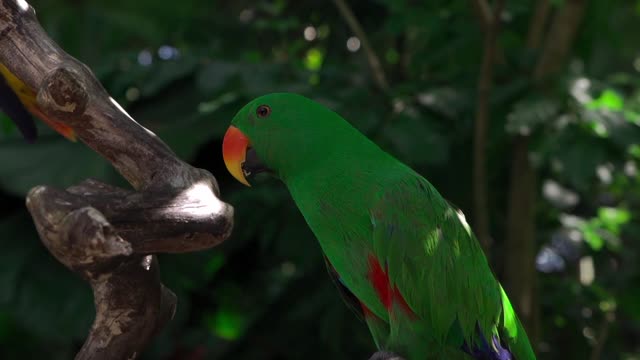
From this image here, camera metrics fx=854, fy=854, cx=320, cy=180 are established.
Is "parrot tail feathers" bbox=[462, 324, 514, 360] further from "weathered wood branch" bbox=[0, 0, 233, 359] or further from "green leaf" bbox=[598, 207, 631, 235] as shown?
"green leaf" bbox=[598, 207, 631, 235]

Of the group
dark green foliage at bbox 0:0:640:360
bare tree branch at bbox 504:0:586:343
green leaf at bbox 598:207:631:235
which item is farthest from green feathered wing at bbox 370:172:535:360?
green leaf at bbox 598:207:631:235

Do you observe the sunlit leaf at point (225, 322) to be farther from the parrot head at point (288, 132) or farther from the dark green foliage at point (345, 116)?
the parrot head at point (288, 132)

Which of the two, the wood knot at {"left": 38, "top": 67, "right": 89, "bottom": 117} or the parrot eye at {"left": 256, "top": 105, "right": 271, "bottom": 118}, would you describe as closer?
the wood knot at {"left": 38, "top": 67, "right": 89, "bottom": 117}

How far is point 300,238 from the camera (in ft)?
6.86

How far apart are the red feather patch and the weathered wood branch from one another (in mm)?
238

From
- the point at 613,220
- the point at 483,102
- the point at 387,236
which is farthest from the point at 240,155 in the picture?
the point at 613,220

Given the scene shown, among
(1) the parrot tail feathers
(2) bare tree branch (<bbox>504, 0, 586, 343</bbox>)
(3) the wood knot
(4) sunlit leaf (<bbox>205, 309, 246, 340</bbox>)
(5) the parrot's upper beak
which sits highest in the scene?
(3) the wood knot

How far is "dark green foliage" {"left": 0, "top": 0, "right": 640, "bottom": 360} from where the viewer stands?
1864 mm

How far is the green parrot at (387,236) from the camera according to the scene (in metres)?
1.11

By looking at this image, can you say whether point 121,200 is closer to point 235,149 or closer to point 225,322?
point 235,149

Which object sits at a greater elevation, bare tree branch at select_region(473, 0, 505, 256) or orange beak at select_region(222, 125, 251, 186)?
orange beak at select_region(222, 125, 251, 186)

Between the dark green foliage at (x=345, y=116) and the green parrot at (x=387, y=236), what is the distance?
1.97 ft

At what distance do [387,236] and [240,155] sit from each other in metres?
0.25

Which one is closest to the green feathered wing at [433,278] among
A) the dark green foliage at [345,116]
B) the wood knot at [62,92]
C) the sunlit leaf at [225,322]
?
the wood knot at [62,92]
